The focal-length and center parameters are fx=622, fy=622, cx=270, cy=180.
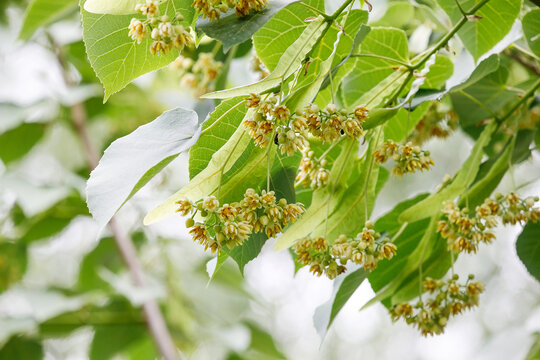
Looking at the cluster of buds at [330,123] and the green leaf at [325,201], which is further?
the green leaf at [325,201]

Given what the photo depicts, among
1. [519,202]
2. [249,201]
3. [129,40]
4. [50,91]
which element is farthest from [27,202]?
[519,202]

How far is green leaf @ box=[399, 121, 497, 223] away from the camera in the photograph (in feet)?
3.05

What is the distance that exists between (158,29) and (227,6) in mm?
85

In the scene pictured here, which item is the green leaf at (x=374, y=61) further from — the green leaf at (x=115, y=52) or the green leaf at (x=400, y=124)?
the green leaf at (x=115, y=52)

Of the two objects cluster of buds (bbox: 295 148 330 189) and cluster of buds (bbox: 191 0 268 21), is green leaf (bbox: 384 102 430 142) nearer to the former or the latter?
cluster of buds (bbox: 295 148 330 189)

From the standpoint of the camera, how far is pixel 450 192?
3.12 feet

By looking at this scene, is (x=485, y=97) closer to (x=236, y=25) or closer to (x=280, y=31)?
(x=280, y=31)

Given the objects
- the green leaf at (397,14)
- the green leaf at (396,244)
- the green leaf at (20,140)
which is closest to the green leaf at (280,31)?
the green leaf at (396,244)

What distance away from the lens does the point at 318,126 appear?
73 cm

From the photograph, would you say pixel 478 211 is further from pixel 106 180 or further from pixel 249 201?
pixel 106 180

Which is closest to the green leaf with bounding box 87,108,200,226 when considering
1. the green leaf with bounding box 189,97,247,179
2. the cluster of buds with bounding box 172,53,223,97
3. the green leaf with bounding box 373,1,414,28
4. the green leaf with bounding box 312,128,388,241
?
the green leaf with bounding box 189,97,247,179

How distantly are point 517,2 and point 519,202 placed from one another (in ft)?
0.99

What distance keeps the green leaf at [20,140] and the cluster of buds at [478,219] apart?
1.48 m

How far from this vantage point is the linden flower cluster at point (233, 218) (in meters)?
0.72
